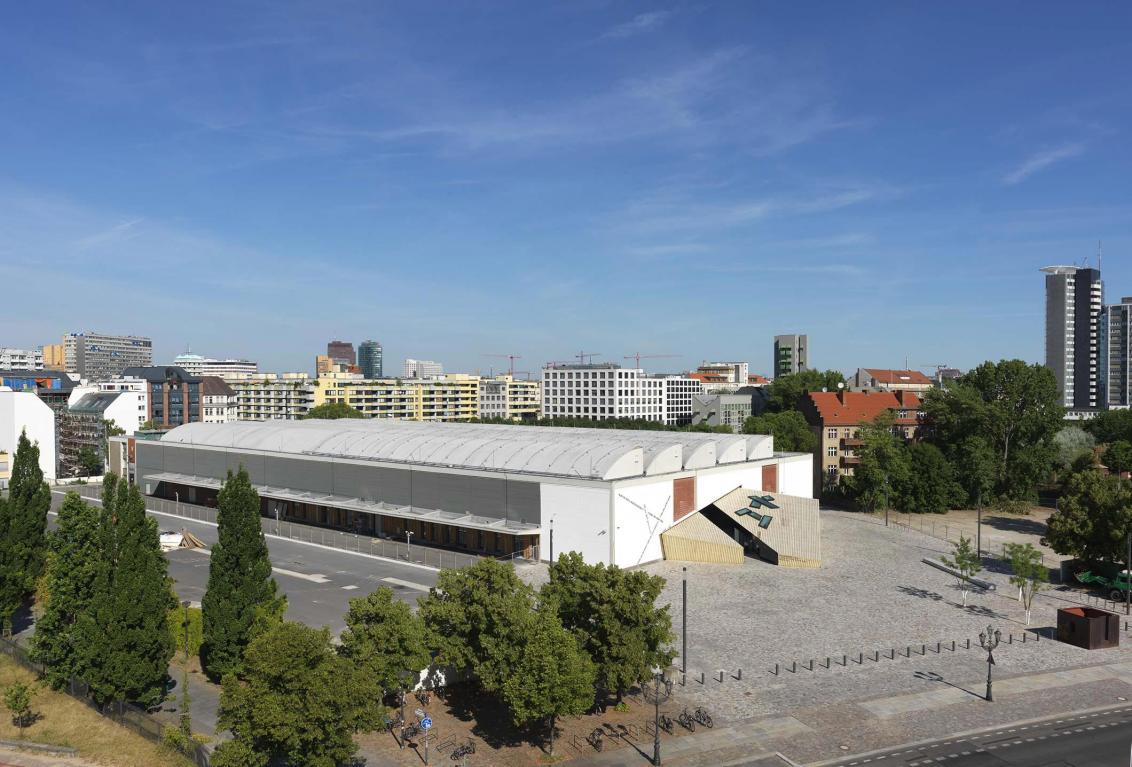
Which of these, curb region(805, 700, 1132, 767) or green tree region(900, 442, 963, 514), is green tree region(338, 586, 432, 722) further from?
green tree region(900, 442, 963, 514)

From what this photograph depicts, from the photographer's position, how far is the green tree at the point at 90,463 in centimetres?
9556

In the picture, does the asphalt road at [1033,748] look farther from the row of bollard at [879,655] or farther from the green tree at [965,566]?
the green tree at [965,566]

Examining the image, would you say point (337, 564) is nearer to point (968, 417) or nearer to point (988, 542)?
point (988, 542)

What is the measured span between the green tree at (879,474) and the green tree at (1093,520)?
24206 millimetres

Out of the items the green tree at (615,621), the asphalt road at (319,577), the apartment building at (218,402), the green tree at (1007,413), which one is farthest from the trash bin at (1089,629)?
the apartment building at (218,402)

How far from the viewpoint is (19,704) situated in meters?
27.2

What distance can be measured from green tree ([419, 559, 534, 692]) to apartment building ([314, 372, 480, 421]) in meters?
130

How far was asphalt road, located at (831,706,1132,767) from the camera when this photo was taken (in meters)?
24.4

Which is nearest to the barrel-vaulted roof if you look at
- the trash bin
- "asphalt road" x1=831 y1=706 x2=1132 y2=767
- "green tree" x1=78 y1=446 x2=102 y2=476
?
"green tree" x1=78 y1=446 x2=102 y2=476

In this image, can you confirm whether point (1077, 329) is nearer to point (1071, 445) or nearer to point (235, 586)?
point (1071, 445)

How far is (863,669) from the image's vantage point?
106ft

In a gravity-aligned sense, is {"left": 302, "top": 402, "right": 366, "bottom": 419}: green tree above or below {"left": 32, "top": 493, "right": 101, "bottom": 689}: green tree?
above

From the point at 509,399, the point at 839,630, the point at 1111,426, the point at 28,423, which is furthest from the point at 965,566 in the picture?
the point at 509,399

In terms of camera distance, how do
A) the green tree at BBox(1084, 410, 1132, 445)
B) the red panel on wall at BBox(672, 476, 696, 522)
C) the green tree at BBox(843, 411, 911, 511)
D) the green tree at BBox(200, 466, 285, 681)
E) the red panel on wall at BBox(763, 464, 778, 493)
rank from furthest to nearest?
the green tree at BBox(1084, 410, 1132, 445)
the green tree at BBox(843, 411, 911, 511)
the red panel on wall at BBox(763, 464, 778, 493)
the red panel on wall at BBox(672, 476, 696, 522)
the green tree at BBox(200, 466, 285, 681)
